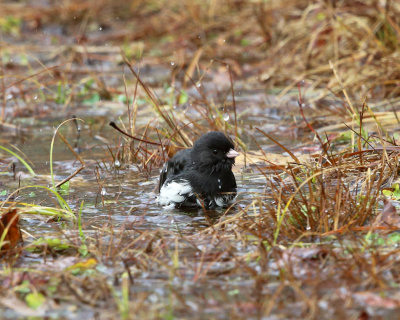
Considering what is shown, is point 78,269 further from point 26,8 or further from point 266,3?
point 26,8

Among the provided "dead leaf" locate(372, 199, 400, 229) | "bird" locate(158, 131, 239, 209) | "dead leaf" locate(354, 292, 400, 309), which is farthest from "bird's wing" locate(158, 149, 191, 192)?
"dead leaf" locate(354, 292, 400, 309)

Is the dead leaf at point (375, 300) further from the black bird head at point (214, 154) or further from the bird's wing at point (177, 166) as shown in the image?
the bird's wing at point (177, 166)

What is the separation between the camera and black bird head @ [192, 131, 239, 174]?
445 centimetres

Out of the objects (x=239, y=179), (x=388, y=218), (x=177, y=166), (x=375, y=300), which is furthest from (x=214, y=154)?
(x=375, y=300)

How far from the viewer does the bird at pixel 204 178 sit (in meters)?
4.35

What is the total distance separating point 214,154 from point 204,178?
0.18 metres

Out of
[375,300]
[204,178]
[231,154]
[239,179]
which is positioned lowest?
[375,300]

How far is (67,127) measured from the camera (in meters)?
7.17

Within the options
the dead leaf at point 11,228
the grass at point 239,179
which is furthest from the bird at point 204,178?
the dead leaf at point 11,228

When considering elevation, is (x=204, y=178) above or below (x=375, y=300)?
above

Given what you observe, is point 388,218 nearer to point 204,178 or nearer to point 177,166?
point 204,178

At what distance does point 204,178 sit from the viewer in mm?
4430

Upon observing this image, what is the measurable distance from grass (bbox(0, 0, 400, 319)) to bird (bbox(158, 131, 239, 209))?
13 cm

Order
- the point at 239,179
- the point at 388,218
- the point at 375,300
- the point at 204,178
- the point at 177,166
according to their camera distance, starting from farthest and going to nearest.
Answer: the point at 239,179
the point at 177,166
the point at 204,178
the point at 388,218
the point at 375,300
